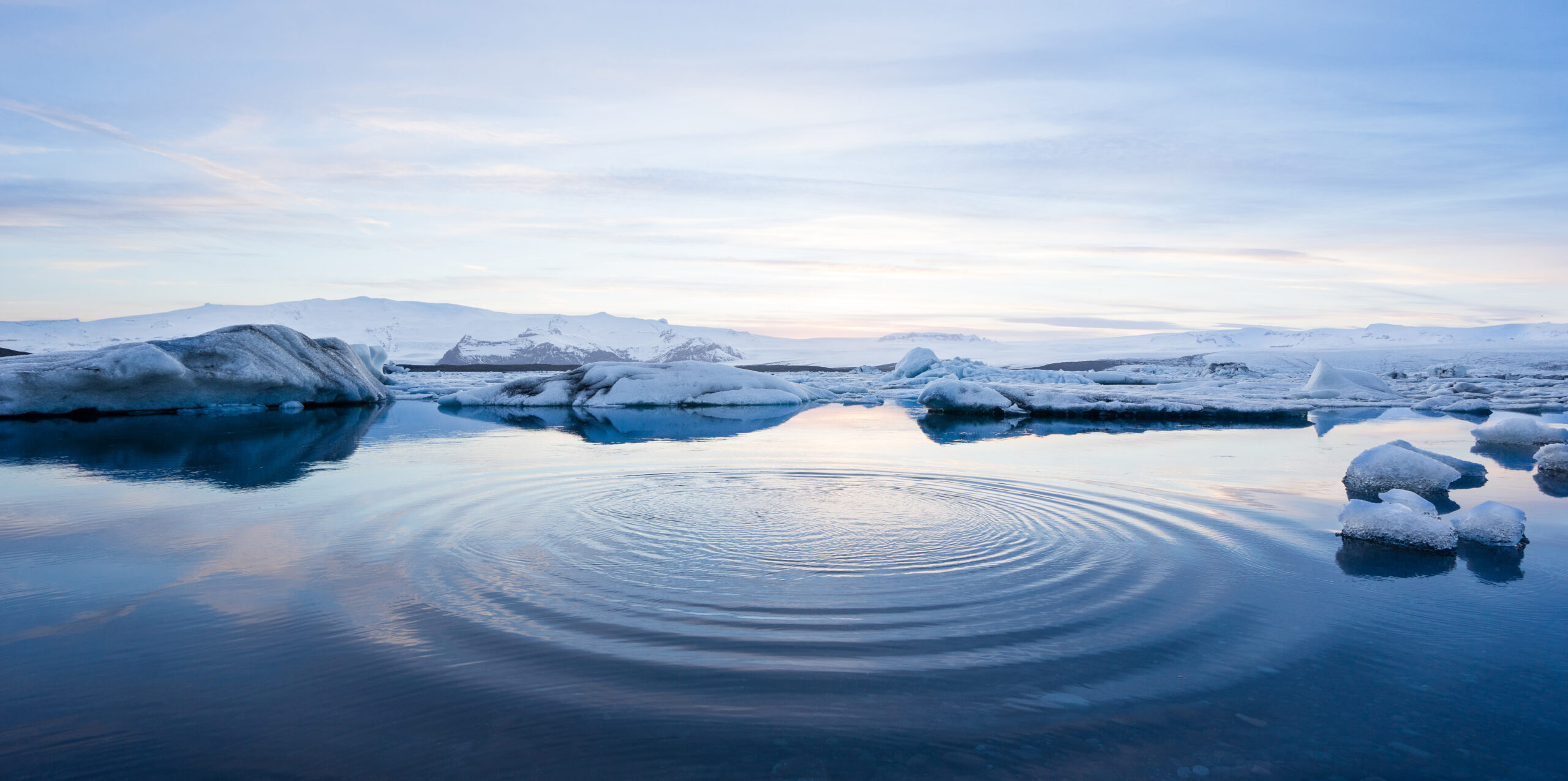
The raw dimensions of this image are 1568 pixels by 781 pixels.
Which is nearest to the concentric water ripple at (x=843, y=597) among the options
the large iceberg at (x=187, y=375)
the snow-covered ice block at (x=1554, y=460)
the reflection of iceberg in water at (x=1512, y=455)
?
the snow-covered ice block at (x=1554, y=460)

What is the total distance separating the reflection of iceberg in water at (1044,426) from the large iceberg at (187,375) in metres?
11.7

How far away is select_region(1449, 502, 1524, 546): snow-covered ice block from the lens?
4391mm

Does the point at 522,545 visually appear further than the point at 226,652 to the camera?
Yes

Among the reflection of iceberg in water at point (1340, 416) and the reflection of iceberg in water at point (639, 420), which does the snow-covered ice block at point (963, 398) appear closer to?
the reflection of iceberg in water at point (639, 420)

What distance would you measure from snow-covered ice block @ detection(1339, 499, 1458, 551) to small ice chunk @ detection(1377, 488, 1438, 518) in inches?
8.0

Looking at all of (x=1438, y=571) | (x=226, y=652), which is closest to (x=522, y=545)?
(x=226, y=652)

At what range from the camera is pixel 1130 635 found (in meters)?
2.97

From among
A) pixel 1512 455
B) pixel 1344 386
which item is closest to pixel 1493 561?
pixel 1512 455

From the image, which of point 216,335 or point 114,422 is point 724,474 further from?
point 216,335

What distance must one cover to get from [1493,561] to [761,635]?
148 inches

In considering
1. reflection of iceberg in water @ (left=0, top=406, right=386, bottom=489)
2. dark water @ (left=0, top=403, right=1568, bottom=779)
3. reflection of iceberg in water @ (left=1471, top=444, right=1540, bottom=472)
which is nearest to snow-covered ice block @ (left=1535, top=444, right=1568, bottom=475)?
reflection of iceberg in water @ (left=1471, top=444, right=1540, bottom=472)

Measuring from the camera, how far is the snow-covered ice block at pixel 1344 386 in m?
18.2

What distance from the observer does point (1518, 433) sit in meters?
8.98

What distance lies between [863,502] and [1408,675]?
3220 millimetres
